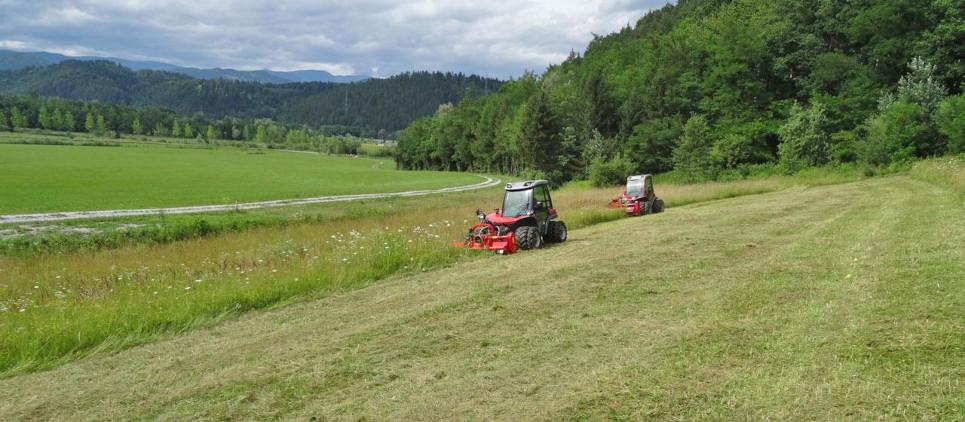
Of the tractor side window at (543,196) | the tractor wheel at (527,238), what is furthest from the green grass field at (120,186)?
the tractor wheel at (527,238)

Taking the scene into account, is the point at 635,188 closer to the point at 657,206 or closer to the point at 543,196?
the point at 657,206

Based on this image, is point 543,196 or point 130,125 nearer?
point 543,196

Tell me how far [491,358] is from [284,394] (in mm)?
2238

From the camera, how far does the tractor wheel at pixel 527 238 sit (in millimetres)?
14305

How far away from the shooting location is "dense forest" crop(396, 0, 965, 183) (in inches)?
1674

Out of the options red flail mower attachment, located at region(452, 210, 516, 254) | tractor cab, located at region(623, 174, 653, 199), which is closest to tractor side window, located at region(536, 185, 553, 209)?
red flail mower attachment, located at region(452, 210, 516, 254)

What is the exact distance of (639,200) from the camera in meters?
23.0

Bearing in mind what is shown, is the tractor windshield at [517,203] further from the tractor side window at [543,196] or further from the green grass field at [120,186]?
the green grass field at [120,186]

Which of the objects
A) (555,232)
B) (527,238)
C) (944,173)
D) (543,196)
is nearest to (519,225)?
(527,238)

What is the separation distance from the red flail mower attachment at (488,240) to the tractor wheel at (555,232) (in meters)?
1.57

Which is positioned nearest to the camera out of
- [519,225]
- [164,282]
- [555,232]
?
[164,282]

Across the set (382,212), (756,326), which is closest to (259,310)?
(756,326)

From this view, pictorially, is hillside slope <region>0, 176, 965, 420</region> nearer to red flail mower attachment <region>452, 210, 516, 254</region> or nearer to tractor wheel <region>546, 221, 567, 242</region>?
red flail mower attachment <region>452, 210, 516, 254</region>

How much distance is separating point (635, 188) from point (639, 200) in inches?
28.5
